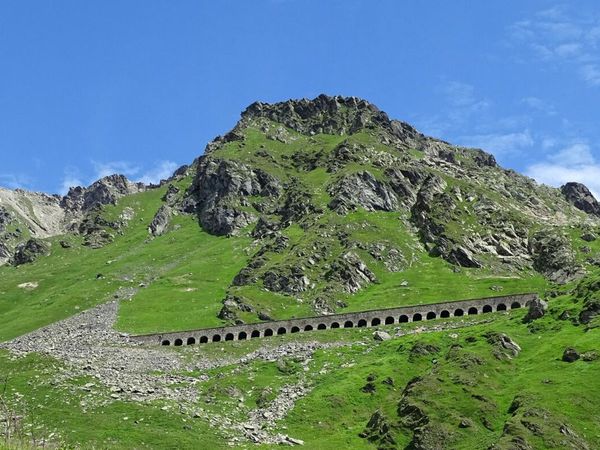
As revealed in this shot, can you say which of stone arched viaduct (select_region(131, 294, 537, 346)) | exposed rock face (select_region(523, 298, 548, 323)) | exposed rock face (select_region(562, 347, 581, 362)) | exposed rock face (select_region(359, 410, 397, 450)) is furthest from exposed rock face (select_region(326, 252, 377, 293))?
exposed rock face (select_region(359, 410, 397, 450))

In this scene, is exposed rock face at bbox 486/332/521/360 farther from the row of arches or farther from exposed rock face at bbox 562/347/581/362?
the row of arches

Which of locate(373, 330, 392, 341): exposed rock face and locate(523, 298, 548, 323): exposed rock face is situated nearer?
locate(523, 298, 548, 323): exposed rock face

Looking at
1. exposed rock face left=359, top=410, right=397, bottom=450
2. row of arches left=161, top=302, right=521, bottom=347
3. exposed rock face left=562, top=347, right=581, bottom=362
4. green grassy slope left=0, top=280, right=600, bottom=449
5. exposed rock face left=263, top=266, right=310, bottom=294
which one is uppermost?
exposed rock face left=263, top=266, right=310, bottom=294

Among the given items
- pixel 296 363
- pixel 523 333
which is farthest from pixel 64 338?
pixel 523 333

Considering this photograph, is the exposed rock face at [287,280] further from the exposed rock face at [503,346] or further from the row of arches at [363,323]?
the exposed rock face at [503,346]

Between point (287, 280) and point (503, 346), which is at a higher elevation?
point (287, 280)

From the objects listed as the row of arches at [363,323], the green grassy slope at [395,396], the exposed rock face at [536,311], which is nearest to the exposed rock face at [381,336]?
the green grassy slope at [395,396]

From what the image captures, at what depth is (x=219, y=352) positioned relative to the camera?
366 ft

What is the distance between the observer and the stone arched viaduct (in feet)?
449

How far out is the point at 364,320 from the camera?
138 metres

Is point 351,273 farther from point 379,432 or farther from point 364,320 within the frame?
point 379,432

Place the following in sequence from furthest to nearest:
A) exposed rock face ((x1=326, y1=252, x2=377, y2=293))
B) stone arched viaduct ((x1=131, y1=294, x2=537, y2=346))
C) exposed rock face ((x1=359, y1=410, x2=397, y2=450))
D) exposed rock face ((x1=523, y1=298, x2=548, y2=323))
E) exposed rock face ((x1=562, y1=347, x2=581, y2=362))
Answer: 1. exposed rock face ((x1=326, y1=252, x2=377, y2=293))
2. stone arched viaduct ((x1=131, y1=294, x2=537, y2=346))
3. exposed rock face ((x1=523, y1=298, x2=548, y2=323))
4. exposed rock face ((x1=562, y1=347, x2=581, y2=362))
5. exposed rock face ((x1=359, y1=410, x2=397, y2=450))

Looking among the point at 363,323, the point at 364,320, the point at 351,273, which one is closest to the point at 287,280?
the point at 351,273

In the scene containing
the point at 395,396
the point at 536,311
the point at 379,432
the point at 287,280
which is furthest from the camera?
the point at 287,280
